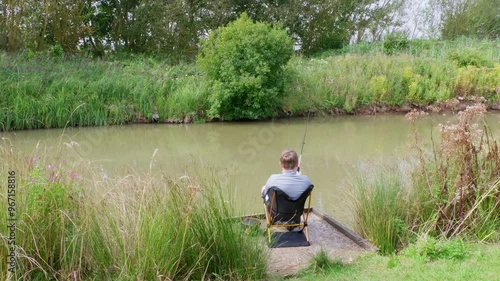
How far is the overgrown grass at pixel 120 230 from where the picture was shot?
3.21 meters

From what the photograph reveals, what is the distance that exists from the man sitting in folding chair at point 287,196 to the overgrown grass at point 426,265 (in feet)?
2.73

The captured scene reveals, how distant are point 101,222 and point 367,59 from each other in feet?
58.0

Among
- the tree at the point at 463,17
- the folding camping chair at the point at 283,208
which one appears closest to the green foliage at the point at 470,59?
the tree at the point at 463,17

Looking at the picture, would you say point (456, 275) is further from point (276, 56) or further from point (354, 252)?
point (276, 56)

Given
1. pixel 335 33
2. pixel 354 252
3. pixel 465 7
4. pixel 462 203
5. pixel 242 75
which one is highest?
pixel 465 7

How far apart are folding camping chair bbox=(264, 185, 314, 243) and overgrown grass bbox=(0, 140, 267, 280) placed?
1019 millimetres

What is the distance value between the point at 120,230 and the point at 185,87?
41.3 ft

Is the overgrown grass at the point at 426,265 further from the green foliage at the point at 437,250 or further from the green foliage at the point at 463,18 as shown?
the green foliage at the point at 463,18

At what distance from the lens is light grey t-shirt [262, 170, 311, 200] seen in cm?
479

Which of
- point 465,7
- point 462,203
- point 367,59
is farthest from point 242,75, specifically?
point 465,7

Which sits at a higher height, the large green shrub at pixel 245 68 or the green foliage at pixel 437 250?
the large green shrub at pixel 245 68

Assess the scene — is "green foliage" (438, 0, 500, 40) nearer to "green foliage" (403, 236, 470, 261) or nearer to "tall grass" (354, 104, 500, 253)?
"tall grass" (354, 104, 500, 253)

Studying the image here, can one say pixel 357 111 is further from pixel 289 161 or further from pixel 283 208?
pixel 283 208

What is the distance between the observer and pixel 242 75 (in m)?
14.9
